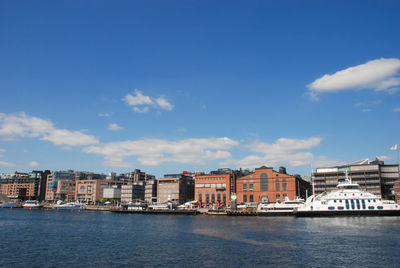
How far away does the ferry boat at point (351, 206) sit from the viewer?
110562 millimetres

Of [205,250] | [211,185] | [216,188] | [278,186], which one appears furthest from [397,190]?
[205,250]

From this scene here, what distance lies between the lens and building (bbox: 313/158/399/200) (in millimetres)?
151125

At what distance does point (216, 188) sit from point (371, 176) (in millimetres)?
75151

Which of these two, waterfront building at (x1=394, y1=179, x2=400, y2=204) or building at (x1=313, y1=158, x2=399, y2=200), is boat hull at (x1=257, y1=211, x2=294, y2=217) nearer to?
building at (x1=313, y1=158, x2=399, y2=200)

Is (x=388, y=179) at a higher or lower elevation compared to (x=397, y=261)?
higher

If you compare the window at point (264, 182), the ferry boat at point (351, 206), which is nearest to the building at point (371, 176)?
the window at point (264, 182)

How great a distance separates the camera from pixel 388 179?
155 m

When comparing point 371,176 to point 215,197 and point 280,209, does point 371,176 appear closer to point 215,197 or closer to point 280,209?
point 280,209

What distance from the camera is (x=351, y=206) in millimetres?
111562

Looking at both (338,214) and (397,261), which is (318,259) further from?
(338,214)

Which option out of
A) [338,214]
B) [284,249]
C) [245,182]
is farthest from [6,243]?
[245,182]

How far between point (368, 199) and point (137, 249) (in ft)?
303

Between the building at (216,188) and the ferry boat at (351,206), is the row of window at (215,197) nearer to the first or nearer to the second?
the building at (216,188)

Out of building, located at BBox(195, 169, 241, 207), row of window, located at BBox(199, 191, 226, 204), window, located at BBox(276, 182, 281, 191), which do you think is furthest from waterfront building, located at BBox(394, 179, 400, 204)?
row of window, located at BBox(199, 191, 226, 204)
